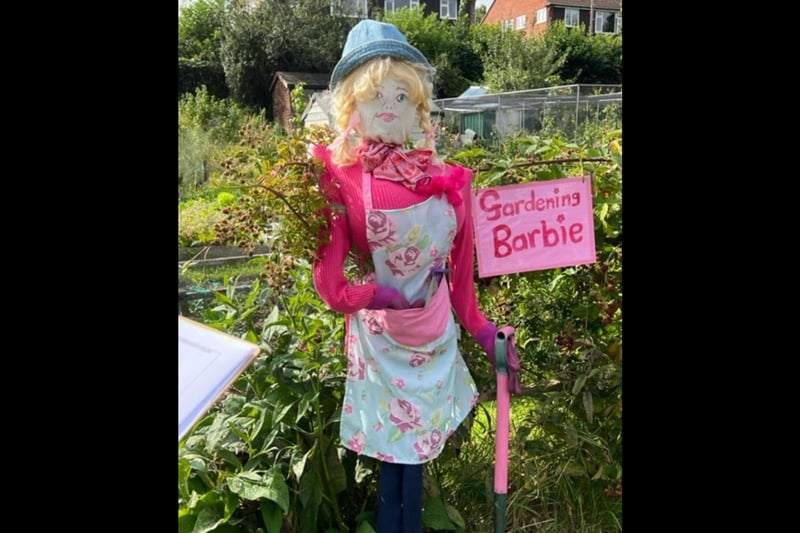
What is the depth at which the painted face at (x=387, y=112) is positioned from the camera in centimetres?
182

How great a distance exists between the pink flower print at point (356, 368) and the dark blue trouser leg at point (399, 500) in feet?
0.85

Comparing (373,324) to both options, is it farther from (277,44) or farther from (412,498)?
(277,44)

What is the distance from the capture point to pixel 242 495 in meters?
1.77

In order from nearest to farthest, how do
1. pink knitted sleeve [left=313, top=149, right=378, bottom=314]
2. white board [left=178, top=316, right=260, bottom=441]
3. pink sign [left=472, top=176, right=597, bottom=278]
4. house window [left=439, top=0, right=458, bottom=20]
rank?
white board [left=178, top=316, right=260, bottom=441] → pink knitted sleeve [left=313, top=149, right=378, bottom=314] → pink sign [left=472, top=176, right=597, bottom=278] → house window [left=439, top=0, right=458, bottom=20]

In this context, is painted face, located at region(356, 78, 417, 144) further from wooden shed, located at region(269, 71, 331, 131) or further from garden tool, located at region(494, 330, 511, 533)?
wooden shed, located at region(269, 71, 331, 131)

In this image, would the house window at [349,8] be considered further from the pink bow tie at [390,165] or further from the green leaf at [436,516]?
the green leaf at [436,516]

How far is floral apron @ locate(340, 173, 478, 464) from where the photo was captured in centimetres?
183

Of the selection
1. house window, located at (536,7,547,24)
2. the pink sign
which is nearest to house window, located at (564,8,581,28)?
house window, located at (536,7,547,24)

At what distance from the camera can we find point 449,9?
79.9ft

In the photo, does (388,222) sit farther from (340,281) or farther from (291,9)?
(291,9)

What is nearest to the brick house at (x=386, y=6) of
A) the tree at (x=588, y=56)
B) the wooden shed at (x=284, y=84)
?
the wooden shed at (x=284, y=84)

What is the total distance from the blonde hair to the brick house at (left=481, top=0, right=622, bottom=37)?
89.0ft

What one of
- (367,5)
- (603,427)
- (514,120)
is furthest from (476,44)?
(603,427)

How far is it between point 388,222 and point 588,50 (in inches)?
964
